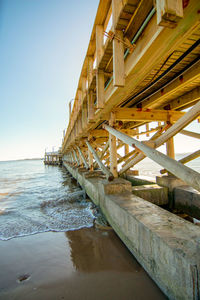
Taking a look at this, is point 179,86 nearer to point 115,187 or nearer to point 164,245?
point 115,187

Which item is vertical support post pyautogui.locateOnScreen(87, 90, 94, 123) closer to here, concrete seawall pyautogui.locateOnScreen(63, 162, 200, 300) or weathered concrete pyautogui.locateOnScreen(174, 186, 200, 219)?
concrete seawall pyautogui.locateOnScreen(63, 162, 200, 300)

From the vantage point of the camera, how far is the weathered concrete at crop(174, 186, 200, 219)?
380 cm

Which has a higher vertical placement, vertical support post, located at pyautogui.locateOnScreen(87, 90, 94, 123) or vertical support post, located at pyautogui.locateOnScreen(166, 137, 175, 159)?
vertical support post, located at pyautogui.locateOnScreen(87, 90, 94, 123)

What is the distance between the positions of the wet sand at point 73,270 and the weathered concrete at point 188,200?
2114 mm

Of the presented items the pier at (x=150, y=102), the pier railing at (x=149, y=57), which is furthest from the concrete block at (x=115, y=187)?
the pier railing at (x=149, y=57)

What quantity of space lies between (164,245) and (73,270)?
5.44 feet

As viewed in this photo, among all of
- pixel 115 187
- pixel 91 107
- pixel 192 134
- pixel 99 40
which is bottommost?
pixel 115 187

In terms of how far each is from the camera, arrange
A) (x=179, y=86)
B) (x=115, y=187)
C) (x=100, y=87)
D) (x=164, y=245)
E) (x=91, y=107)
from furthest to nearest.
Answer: (x=91, y=107)
(x=115, y=187)
(x=100, y=87)
(x=179, y=86)
(x=164, y=245)

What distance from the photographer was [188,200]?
4.06 meters

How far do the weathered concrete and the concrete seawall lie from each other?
Result: 169 cm

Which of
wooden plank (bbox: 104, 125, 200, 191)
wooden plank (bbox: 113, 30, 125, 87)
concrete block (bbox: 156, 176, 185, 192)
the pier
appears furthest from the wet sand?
wooden plank (bbox: 113, 30, 125, 87)

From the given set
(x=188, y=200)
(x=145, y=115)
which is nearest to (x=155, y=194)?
(x=188, y=200)

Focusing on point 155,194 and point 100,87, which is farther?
point 155,194

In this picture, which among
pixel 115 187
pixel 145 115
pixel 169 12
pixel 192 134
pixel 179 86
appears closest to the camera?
pixel 169 12
